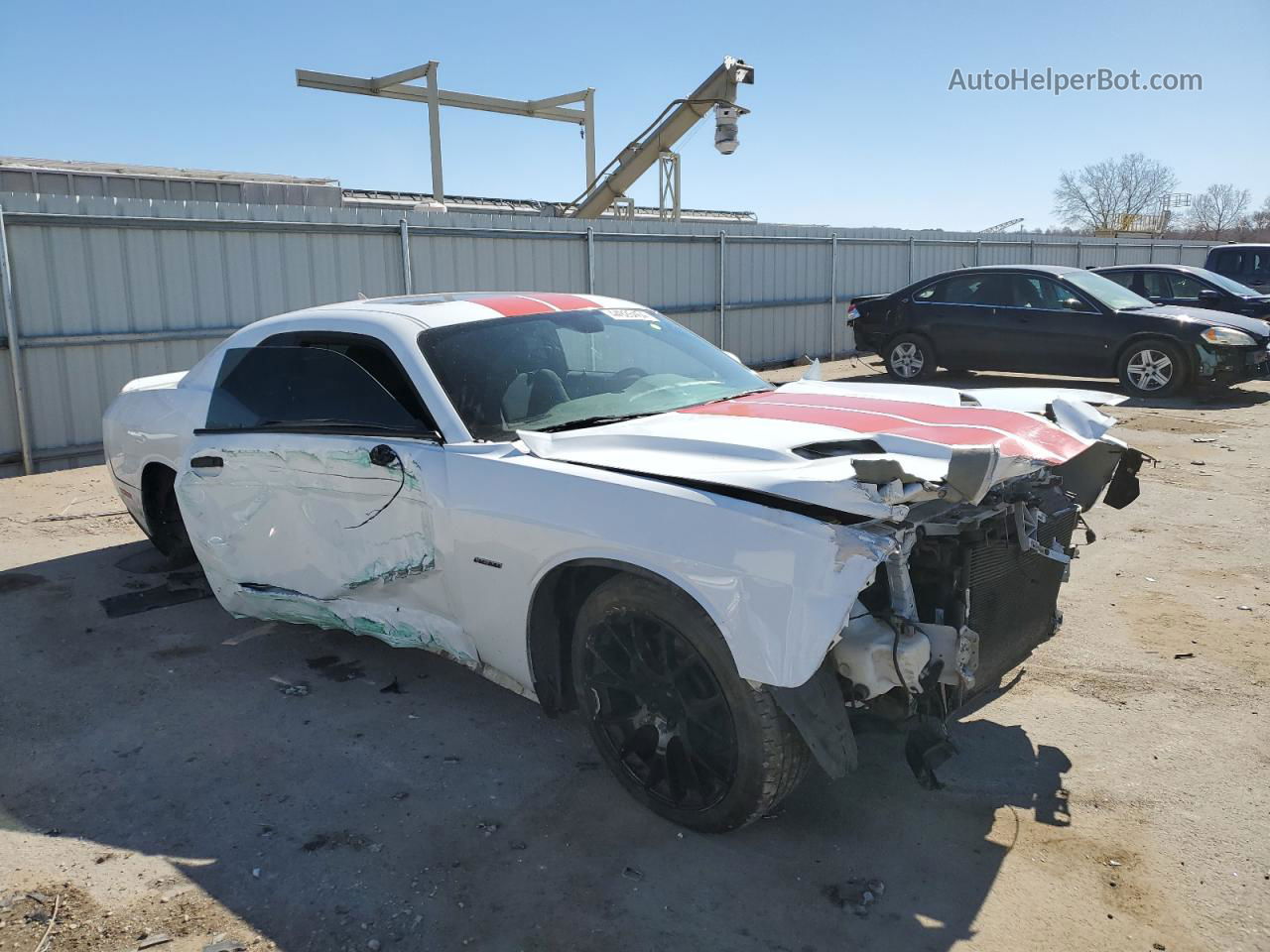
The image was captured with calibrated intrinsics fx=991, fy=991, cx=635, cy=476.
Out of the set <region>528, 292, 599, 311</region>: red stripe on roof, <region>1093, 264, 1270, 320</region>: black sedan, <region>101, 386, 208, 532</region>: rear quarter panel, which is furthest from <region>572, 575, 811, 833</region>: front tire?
<region>1093, 264, 1270, 320</region>: black sedan

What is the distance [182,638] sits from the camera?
4.88 m

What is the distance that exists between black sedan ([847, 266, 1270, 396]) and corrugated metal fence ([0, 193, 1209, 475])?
3073mm

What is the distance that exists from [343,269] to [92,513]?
13.6ft

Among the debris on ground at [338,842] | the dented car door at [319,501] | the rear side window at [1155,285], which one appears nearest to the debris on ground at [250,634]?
the dented car door at [319,501]

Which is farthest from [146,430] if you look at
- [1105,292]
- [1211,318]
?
[1211,318]

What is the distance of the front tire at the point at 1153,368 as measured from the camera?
37.8 ft

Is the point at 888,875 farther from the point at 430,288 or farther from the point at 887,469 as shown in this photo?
the point at 430,288

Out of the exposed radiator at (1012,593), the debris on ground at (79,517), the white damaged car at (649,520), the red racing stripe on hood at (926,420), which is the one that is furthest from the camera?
the debris on ground at (79,517)

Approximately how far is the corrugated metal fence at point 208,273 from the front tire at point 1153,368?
583 cm

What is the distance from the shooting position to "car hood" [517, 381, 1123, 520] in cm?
265

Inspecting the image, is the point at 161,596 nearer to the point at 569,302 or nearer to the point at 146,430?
the point at 146,430

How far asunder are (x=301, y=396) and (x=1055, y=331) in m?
10.4

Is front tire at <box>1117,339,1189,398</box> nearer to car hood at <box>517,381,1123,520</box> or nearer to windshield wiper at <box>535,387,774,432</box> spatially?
car hood at <box>517,381,1123,520</box>

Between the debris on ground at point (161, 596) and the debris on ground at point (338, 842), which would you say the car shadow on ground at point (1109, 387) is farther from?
the debris on ground at point (338, 842)
